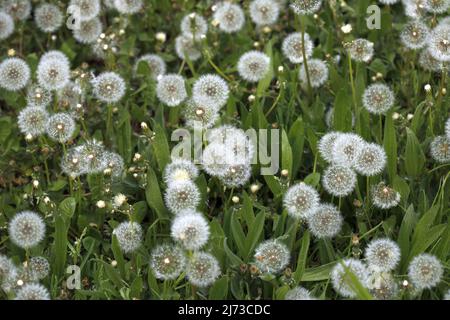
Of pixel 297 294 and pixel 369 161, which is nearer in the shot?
pixel 297 294

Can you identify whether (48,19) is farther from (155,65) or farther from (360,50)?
(360,50)

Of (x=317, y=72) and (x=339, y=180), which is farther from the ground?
(x=317, y=72)

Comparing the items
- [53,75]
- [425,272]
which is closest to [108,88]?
[53,75]

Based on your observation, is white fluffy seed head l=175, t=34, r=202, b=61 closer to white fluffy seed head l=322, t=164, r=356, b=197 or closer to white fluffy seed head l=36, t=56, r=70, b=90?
white fluffy seed head l=36, t=56, r=70, b=90

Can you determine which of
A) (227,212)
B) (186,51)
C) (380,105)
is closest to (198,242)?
(227,212)

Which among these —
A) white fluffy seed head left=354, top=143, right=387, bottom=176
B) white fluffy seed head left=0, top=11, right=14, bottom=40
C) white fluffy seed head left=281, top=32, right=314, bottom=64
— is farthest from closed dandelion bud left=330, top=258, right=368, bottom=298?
white fluffy seed head left=0, top=11, right=14, bottom=40

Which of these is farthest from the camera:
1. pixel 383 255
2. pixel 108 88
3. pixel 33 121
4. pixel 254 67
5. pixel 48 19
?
pixel 48 19
